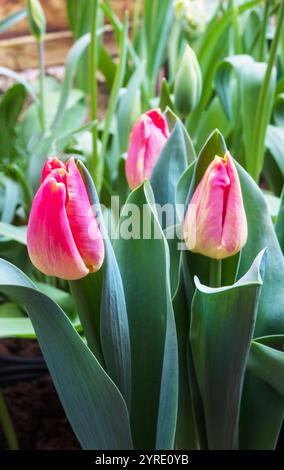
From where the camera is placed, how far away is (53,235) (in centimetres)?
34

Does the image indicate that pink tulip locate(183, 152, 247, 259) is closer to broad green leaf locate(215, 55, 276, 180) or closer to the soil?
broad green leaf locate(215, 55, 276, 180)

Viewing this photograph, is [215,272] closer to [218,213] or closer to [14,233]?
[218,213]

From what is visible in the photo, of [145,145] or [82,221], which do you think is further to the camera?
[145,145]

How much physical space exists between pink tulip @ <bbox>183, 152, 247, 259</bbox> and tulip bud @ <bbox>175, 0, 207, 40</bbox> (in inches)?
16.8

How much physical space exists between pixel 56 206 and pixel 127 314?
0.41 feet

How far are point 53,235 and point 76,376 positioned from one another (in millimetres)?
102

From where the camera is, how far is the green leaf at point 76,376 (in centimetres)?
36

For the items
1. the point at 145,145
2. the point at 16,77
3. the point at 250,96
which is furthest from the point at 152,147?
the point at 16,77

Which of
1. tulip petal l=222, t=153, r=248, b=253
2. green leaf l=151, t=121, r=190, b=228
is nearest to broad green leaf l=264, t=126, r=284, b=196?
green leaf l=151, t=121, r=190, b=228

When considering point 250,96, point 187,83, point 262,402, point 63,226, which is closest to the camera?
point 63,226

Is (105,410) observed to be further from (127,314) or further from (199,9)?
(199,9)

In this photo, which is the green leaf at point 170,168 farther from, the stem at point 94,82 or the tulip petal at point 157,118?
the stem at point 94,82

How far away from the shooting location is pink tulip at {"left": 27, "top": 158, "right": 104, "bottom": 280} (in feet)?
1.10

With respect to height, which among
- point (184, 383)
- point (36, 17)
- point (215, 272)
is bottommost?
point (184, 383)
